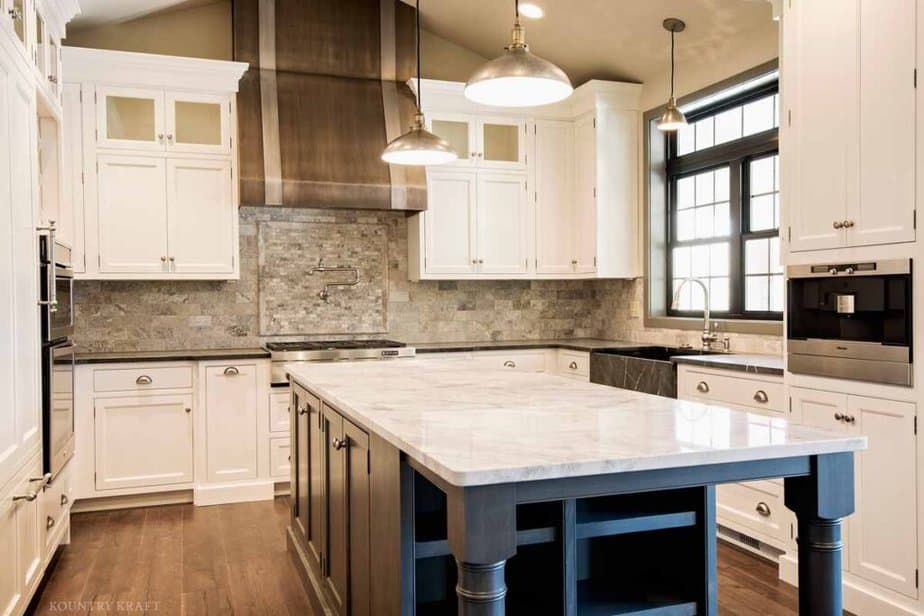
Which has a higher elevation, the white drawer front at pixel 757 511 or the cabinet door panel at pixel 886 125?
the cabinet door panel at pixel 886 125

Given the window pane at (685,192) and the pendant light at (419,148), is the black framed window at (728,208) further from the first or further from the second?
the pendant light at (419,148)

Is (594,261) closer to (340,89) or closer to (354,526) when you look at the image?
(340,89)

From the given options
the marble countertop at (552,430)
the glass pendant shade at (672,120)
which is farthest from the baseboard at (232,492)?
the glass pendant shade at (672,120)

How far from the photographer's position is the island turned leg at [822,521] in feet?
5.79

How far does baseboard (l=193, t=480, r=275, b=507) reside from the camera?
4.68 meters

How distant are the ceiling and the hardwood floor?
113 inches

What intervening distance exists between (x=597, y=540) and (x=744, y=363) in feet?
5.99

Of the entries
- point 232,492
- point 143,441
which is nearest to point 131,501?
point 143,441

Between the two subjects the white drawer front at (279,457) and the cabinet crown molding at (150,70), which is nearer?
the cabinet crown molding at (150,70)

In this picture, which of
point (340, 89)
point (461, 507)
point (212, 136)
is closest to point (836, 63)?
point (461, 507)

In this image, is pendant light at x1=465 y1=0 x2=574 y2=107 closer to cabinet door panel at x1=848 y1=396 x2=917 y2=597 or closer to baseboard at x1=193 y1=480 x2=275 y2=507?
cabinet door panel at x1=848 y1=396 x2=917 y2=597

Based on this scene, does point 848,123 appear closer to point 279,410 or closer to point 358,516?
point 358,516

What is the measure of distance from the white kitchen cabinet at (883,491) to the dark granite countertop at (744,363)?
41cm

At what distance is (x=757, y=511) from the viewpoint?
11.8 feet
